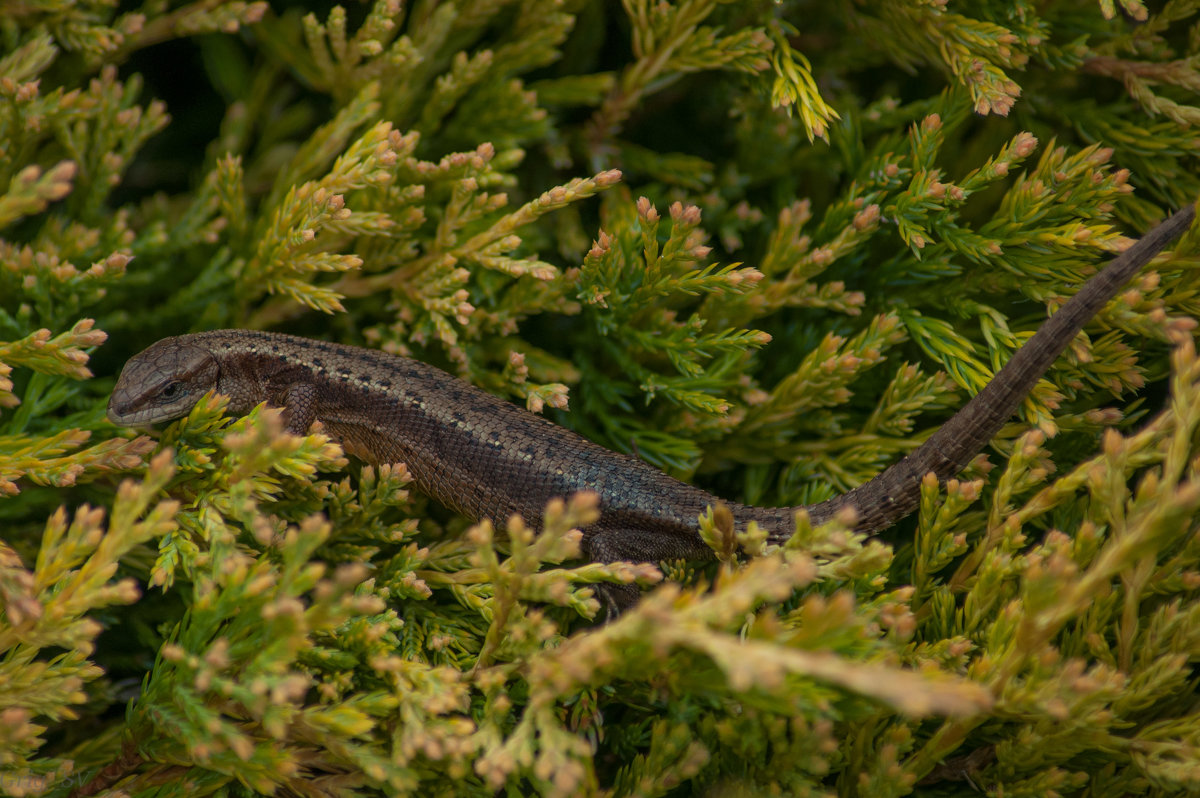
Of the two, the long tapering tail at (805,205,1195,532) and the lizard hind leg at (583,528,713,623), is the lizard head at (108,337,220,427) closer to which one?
the lizard hind leg at (583,528,713,623)

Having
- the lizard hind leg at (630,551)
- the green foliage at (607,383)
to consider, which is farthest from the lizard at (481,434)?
the green foliage at (607,383)

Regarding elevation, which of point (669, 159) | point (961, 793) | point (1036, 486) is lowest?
point (961, 793)

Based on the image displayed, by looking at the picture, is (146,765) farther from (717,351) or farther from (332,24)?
(332,24)

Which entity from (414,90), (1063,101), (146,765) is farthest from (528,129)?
(146,765)

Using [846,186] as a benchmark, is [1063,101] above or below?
above

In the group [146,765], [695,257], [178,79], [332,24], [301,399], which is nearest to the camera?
[146,765]

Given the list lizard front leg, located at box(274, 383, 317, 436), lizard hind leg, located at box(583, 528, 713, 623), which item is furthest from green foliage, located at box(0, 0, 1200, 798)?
lizard front leg, located at box(274, 383, 317, 436)

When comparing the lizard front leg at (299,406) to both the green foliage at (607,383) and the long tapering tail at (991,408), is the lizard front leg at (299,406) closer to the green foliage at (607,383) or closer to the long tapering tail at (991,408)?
the green foliage at (607,383)
